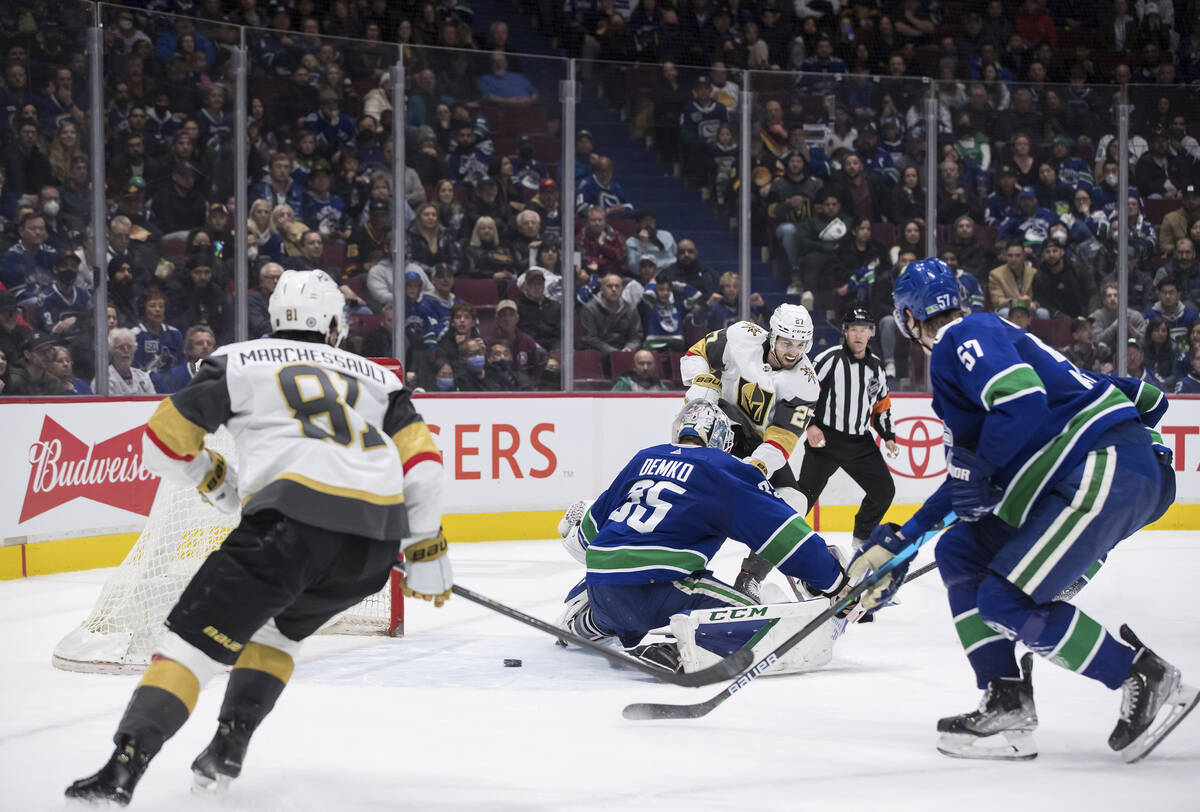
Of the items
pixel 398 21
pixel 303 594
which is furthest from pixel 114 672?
pixel 398 21

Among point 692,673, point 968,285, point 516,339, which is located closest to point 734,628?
point 692,673

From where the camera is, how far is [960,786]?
298 cm

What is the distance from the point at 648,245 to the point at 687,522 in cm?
466

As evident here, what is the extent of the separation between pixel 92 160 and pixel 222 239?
2.77ft

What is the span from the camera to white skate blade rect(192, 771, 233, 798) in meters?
2.80

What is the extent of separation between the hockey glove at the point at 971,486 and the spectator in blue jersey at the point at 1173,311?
6.37 m

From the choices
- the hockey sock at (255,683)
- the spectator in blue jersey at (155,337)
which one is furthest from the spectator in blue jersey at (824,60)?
the hockey sock at (255,683)

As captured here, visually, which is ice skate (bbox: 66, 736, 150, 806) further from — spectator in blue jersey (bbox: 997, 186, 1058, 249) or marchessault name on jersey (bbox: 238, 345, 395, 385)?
spectator in blue jersey (bbox: 997, 186, 1058, 249)

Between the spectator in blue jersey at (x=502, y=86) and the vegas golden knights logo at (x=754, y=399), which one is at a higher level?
the spectator in blue jersey at (x=502, y=86)

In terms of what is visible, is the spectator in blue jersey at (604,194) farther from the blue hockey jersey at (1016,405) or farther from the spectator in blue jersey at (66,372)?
the blue hockey jersey at (1016,405)

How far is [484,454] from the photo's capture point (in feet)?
26.3

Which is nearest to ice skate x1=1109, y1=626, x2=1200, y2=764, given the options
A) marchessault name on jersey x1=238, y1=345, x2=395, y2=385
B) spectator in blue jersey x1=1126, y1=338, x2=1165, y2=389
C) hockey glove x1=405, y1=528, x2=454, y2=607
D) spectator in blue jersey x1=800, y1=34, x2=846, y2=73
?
hockey glove x1=405, y1=528, x2=454, y2=607

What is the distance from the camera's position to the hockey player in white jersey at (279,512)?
2660 mm

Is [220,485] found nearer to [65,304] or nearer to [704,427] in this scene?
[704,427]
